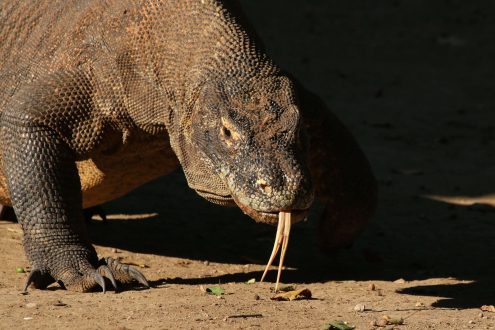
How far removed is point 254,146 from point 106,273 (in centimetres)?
130

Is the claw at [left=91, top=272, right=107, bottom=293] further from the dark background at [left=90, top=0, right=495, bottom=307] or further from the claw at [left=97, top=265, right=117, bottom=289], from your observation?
the dark background at [left=90, top=0, right=495, bottom=307]

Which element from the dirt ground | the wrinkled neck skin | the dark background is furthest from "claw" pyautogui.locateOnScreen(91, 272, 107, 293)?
the dark background

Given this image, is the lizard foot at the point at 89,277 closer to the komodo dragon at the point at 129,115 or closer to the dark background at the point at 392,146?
the komodo dragon at the point at 129,115

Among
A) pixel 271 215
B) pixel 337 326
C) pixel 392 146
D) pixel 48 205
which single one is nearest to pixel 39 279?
pixel 48 205

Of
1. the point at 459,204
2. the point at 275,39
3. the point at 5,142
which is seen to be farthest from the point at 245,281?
the point at 275,39

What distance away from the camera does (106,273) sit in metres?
6.44

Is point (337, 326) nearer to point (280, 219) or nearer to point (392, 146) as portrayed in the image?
point (280, 219)

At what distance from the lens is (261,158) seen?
573cm

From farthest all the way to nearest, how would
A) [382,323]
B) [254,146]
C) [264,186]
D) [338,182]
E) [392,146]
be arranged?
1. [392,146]
2. [338,182]
3. [382,323]
4. [254,146]
5. [264,186]

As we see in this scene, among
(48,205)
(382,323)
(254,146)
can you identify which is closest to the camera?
(254,146)

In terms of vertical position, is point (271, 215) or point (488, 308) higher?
point (271, 215)

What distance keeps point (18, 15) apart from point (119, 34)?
1.11 metres

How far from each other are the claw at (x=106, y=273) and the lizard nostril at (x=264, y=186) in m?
1.22

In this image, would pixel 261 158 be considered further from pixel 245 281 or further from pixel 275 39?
pixel 275 39
